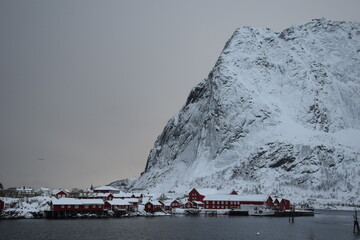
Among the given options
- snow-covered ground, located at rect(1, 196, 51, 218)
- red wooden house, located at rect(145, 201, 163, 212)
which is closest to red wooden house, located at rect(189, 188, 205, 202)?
red wooden house, located at rect(145, 201, 163, 212)

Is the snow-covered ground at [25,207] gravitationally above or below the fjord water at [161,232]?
above

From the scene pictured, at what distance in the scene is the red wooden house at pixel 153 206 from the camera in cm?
12739

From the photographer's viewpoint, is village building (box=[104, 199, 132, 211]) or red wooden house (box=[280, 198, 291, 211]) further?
red wooden house (box=[280, 198, 291, 211])

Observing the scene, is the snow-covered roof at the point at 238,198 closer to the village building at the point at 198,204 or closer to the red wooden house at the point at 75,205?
the village building at the point at 198,204

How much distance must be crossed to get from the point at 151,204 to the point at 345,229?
179 ft

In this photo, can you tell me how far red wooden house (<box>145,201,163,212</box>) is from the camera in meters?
127

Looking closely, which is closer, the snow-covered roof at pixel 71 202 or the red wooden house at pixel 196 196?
the snow-covered roof at pixel 71 202

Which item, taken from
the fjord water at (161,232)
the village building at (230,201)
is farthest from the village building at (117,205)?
the fjord water at (161,232)

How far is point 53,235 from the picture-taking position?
232ft

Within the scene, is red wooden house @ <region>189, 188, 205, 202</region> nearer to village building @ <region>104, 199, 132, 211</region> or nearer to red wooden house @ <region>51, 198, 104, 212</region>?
village building @ <region>104, 199, 132, 211</region>

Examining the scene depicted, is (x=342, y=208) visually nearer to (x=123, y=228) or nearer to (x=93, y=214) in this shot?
(x=93, y=214)

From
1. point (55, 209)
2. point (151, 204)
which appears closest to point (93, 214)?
point (55, 209)

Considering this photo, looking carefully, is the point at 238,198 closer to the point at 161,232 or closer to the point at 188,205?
the point at 188,205

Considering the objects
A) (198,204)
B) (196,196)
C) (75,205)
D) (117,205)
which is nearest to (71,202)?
(75,205)
